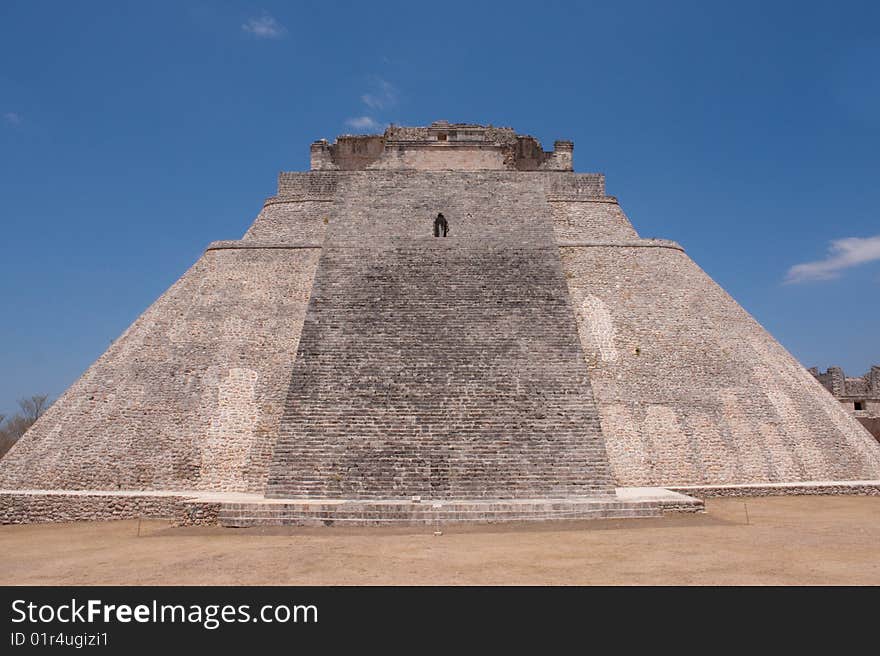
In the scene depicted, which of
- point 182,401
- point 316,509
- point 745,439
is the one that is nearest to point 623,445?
point 745,439

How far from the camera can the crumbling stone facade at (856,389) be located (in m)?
23.2

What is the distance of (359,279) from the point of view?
539 inches

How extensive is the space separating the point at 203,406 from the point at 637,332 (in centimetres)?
814

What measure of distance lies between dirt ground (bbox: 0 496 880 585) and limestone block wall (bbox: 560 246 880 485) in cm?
175

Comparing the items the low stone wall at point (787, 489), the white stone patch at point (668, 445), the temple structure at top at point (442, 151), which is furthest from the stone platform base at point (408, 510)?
the temple structure at top at point (442, 151)

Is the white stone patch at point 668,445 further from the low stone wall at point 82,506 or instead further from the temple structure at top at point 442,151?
the temple structure at top at point 442,151

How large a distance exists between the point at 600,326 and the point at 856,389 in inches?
608

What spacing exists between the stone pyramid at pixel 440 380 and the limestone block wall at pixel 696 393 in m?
0.04

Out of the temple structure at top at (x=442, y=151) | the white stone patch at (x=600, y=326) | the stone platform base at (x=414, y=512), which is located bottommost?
the stone platform base at (x=414, y=512)

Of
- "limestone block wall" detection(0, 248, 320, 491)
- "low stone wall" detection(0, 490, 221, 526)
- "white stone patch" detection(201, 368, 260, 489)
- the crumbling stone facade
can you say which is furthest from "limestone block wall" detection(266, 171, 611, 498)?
the crumbling stone facade

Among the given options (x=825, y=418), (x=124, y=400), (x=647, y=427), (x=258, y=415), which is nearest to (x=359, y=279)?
(x=258, y=415)

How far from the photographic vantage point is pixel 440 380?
11352 millimetres

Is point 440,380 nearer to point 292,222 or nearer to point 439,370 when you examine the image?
point 439,370

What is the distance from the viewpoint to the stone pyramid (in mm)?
10266
